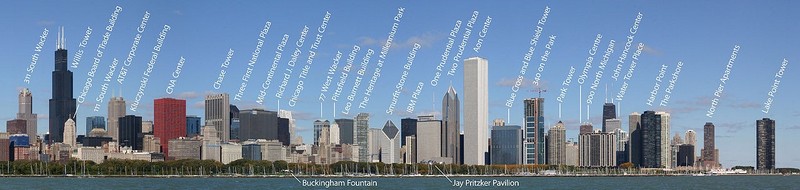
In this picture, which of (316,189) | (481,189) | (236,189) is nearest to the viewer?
(316,189)

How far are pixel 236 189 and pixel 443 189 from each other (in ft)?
78.4

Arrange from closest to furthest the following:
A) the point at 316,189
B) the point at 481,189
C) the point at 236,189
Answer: the point at 316,189 < the point at 481,189 < the point at 236,189

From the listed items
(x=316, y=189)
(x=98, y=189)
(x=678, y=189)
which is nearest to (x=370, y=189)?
(x=316, y=189)

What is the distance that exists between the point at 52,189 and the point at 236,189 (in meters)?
19.7

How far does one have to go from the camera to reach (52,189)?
409 feet

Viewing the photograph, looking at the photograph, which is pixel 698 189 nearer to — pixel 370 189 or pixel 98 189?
pixel 370 189

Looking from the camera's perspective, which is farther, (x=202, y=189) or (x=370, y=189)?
(x=202, y=189)

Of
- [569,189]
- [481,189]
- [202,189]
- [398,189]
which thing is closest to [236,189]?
[202,189]

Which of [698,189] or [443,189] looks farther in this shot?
[698,189]

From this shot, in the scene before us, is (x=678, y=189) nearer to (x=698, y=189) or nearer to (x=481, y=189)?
(x=698, y=189)

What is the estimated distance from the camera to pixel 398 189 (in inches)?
4899

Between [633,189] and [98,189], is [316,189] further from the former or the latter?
[633,189]

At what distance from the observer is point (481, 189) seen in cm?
11994

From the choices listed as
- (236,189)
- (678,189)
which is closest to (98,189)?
(236,189)
